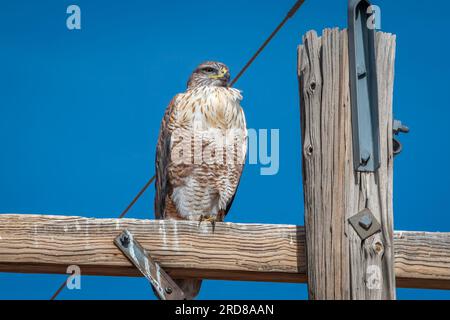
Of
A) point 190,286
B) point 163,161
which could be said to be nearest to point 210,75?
point 163,161

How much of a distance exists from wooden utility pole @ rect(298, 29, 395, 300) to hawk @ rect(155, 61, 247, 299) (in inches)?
116

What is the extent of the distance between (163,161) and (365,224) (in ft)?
11.3

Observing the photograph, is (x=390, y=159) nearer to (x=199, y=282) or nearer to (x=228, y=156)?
(x=199, y=282)

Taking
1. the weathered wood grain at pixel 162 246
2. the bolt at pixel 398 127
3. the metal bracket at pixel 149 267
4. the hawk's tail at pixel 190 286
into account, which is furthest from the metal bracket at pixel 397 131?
the hawk's tail at pixel 190 286

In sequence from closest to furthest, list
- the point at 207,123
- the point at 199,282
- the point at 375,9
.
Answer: the point at 375,9, the point at 199,282, the point at 207,123

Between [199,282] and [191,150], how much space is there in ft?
6.82

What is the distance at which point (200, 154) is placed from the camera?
18.5 feet

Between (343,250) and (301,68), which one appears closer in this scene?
(343,250)

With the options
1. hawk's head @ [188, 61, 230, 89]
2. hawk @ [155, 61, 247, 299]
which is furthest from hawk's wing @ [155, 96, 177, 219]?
hawk's head @ [188, 61, 230, 89]

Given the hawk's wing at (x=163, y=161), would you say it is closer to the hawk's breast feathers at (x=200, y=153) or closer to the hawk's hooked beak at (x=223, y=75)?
the hawk's breast feathers at (x=200, y=153)

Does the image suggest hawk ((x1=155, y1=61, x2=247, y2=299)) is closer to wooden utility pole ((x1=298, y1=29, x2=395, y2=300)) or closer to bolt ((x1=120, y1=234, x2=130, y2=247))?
bolt ((x1=120, y1=234, x2=130, y2=247))

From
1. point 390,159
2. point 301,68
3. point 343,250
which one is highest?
point 301,68
